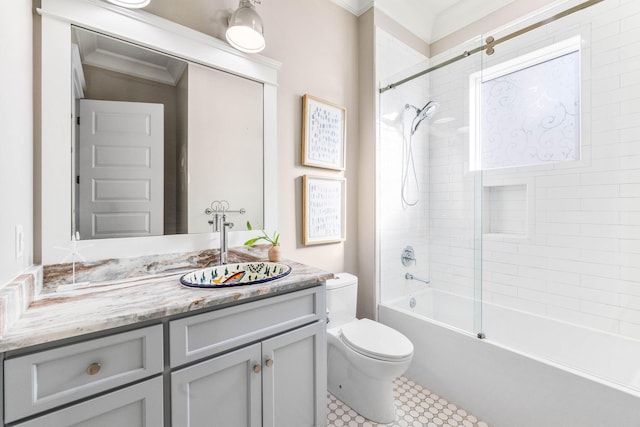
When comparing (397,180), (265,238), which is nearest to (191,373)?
(265,238)

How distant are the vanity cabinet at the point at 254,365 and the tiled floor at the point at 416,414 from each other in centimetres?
34

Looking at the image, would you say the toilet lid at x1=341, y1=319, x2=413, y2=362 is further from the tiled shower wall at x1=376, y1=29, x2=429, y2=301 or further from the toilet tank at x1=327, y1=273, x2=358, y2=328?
the tiled shower wall at x1=376, y1=29, x2=429, y2=301

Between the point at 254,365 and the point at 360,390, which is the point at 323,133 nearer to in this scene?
the point at 254,365

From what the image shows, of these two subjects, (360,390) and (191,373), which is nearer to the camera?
(191,373)

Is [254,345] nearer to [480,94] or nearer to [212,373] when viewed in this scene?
[212,373]

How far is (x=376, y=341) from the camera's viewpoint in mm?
1583

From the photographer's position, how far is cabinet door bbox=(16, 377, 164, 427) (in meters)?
0.73

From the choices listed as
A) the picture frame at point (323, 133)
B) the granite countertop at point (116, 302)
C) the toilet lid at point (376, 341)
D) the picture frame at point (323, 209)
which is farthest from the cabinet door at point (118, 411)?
the picture frame at point (323, 133)

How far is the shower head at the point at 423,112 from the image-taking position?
88.5 inches

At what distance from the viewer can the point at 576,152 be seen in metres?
1.90

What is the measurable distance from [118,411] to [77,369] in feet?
0.59

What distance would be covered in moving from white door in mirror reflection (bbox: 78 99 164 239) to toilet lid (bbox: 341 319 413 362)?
46.7 inches

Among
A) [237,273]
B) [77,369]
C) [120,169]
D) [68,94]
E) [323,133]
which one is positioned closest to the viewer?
[77,369]

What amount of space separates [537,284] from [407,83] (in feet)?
5.96
